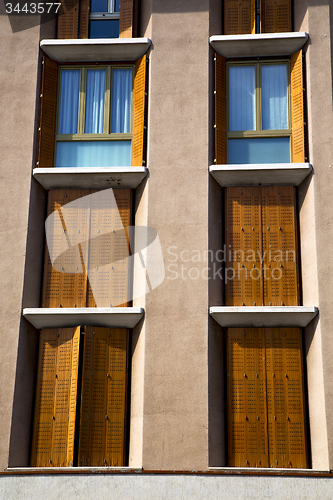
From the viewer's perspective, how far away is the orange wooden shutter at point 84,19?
17.1 meters

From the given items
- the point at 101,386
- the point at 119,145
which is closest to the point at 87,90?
the point at 119,145

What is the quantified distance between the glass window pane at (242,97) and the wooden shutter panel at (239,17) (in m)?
1.06

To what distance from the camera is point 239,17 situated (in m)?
16.9

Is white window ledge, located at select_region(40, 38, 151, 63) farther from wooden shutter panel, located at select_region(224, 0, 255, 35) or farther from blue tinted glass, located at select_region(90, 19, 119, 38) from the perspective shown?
wooden shutter panel, located at select_region(224, 0, 255, 35)

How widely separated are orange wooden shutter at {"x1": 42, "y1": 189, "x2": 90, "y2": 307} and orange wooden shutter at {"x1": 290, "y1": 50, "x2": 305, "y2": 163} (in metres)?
5.82

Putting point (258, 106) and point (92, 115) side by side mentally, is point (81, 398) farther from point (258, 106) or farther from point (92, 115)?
point (258, 106)

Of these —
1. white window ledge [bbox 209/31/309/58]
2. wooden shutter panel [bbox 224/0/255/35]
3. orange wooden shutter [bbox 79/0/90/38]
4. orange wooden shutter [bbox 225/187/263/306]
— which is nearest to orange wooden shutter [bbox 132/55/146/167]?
orange wooden shutter [bbox 79/0/90/38]

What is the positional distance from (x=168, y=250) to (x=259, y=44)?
648 centimetres

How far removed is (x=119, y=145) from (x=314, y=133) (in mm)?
5243

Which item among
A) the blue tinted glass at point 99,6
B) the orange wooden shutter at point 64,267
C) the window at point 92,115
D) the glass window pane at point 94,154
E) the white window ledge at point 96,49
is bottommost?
the orange wooden shutter at point 64,267

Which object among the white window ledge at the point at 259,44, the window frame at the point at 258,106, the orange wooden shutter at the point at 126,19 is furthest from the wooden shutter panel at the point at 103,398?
the orange wooden shutter at the point at 126,19

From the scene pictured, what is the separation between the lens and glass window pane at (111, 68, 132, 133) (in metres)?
16.5

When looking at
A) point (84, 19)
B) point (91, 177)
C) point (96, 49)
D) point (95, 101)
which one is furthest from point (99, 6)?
point (91, 177)

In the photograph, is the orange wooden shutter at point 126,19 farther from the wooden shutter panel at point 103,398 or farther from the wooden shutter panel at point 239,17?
the wooden shutter panel at point 103,398
